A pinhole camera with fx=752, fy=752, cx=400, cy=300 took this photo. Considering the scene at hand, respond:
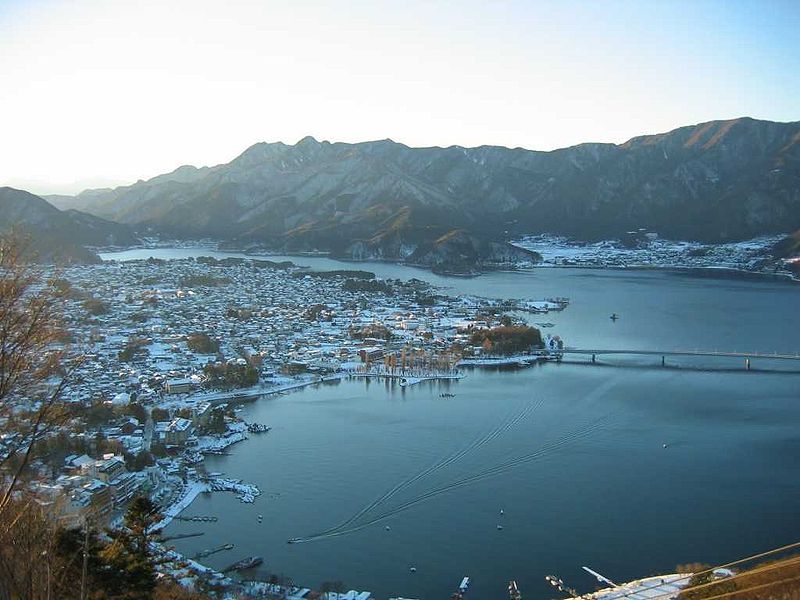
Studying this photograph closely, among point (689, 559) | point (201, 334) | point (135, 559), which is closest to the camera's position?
point (135, 559)

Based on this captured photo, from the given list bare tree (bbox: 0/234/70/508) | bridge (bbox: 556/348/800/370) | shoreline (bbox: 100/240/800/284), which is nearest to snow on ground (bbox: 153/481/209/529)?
bare tree (bbox: 0/234/70/508)

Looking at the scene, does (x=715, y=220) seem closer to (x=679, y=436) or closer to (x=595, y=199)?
(x=595, y=199)

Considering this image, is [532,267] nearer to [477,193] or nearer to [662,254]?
[662,254]

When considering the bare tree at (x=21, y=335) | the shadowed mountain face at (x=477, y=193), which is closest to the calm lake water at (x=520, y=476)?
the bare tree at (x=21, y=335)

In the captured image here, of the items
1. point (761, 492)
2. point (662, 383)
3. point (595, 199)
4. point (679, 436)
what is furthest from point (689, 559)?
point (595, 199)

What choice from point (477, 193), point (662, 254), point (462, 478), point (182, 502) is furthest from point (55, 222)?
point (477, 193)

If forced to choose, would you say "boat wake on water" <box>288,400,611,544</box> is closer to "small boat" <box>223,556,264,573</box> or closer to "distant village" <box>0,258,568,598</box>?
"small boat" <box>223,556,264,573</box>

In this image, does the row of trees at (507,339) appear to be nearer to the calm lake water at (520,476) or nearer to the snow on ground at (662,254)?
the calm lake water at (520,476)
